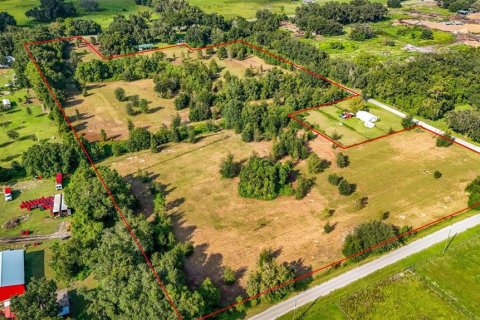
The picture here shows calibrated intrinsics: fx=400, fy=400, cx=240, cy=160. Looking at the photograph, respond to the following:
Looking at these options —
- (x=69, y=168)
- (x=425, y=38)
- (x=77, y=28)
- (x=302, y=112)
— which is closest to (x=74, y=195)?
(x=69, y=168)

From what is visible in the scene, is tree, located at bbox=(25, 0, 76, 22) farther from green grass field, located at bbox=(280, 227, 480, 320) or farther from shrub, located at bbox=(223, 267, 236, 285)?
green grass field, located at bbox=(280, 227, 480, 320)

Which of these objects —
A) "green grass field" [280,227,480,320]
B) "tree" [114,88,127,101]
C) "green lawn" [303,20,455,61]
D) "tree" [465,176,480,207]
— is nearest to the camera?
"green grass field" [280,227,480,320]

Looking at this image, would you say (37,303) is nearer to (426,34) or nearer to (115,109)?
(115,109)

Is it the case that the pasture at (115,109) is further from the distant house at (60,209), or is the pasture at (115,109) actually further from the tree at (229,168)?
the tree at (229,168)

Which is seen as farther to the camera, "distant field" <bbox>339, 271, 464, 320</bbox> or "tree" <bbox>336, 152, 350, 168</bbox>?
"tree" <bbox>336, 152, 350, 168</bbox>

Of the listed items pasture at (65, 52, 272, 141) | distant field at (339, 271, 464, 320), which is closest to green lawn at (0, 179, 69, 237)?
pasture at (65, 52, 272, 141)

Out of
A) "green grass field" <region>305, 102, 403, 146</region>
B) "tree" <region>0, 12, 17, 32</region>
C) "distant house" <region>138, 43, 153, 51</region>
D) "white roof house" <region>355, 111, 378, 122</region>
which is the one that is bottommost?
"green grass field" <region>305, 102, 403, 146</region>
